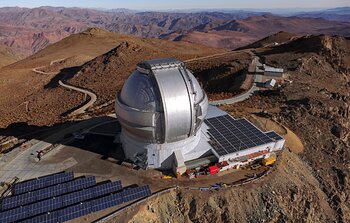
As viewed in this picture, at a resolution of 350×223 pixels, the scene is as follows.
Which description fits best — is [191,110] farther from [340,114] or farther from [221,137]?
[340,114]

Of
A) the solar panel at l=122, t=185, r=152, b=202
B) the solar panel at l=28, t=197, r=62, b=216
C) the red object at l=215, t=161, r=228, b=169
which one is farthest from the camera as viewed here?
the red object at l=215, t=161, r=228, b=169

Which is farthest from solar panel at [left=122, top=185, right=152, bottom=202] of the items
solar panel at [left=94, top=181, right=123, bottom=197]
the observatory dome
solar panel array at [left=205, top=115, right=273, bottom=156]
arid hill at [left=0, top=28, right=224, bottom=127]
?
arid hill at [left=0, top=28, right=224, bottom=127]

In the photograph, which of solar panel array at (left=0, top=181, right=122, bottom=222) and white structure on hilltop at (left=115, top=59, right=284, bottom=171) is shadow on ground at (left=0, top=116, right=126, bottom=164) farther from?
solar panel array at (left=0, top=181, right=122, bottom=222)

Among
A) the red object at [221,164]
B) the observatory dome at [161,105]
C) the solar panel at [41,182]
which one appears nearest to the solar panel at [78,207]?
the solar panel at [41,182]

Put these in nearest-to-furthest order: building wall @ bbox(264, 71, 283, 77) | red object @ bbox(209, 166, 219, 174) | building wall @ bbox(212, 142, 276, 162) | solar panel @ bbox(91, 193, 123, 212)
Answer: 1. solar panel @ bbox(91, 193, 123, 212)
2. red object @ bbox(209, 166, 219, 174)
3. building wall @ bbox(212, 142, 276, 162)
4. building wall @ bbox(264, 71, 283, 77)

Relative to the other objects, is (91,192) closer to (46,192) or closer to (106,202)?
(106,202)

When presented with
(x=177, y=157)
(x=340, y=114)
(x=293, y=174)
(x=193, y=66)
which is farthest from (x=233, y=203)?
(x=193, y=66)

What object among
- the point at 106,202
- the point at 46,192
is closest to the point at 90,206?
the point at 106,202
